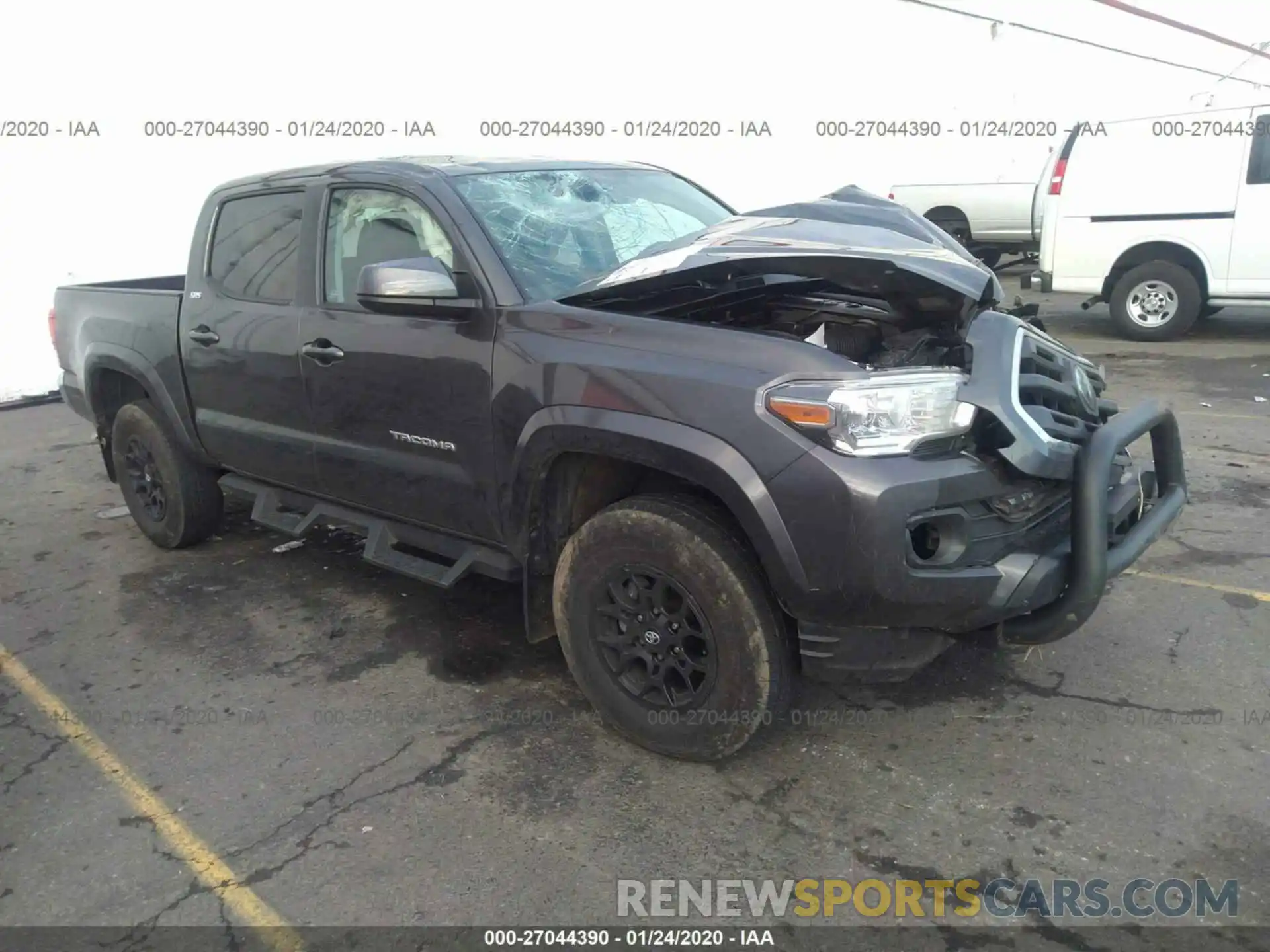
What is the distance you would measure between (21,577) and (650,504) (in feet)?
12.6

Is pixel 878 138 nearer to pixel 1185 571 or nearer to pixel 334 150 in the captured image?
pixel 334 150

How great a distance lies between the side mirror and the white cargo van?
836 cm

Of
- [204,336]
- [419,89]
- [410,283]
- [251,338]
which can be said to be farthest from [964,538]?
[419,89]

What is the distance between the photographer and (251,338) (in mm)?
4195

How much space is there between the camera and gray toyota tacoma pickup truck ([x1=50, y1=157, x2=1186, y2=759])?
258 centimetres

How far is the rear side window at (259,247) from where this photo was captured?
4113 mm

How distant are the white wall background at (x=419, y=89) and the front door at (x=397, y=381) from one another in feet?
13.5

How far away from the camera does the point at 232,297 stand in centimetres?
438

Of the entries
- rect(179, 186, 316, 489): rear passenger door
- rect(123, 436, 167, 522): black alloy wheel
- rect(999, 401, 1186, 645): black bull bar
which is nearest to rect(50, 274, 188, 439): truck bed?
rect(179, 186, 316, 489): rear passenger door

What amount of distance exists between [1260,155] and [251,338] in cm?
884

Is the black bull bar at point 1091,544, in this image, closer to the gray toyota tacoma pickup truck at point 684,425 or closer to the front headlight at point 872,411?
the gray toyota tacoma pickup truck at point 684,425

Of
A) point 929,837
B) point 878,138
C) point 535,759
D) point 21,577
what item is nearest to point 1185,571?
point 929,837

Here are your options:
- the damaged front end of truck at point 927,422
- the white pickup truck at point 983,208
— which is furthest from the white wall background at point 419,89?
the damaged front end of truck at point 927,422

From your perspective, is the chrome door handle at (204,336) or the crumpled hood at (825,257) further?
the chrome door handle at (204,336)
